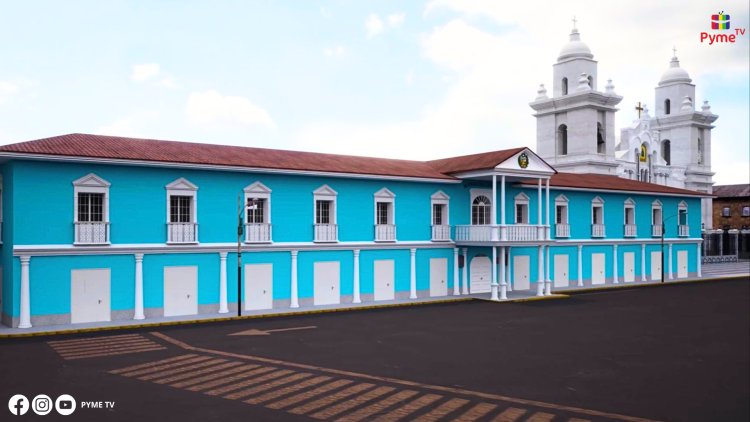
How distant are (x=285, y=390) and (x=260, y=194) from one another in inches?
647

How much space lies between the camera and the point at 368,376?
52.7ft

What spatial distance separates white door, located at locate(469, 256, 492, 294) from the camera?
37406mm

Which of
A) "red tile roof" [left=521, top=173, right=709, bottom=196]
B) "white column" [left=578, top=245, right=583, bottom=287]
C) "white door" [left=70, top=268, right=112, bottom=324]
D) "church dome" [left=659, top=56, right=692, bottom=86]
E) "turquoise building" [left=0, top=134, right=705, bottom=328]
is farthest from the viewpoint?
"church dome" [left=659, top=56, right=692, bottom=86]

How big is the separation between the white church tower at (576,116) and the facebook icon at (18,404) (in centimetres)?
5657

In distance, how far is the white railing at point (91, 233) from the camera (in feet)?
83.2

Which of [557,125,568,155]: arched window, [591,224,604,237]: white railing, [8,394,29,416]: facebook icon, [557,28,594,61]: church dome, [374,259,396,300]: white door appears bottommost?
[8,394,29,416]: facebook icon

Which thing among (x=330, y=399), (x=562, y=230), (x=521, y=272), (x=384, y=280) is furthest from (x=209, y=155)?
(x=562, y=230)

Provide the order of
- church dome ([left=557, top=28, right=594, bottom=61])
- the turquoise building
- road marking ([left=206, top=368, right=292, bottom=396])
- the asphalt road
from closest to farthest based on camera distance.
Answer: the asphalt road, road marking ([left=206, top=368, right=292, bottom=396]), the turquoise building, church dome ([left=557, top=28, right=594, bottom=61])

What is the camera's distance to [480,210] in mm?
37656

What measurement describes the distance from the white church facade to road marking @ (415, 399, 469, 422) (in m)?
52.6

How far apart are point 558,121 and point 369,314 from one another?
148 ft

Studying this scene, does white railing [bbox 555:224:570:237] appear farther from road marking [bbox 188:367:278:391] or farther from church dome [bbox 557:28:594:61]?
church dome [bbox 557:28:594:61]

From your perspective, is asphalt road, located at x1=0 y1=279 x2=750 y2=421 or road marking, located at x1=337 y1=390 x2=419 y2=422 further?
asphalt road, located at x1=0 y1=279 x2=750 y2=421

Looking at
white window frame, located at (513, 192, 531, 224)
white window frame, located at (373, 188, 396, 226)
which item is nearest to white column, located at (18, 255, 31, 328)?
white window frame, located at (373, 188, 396, 226)
